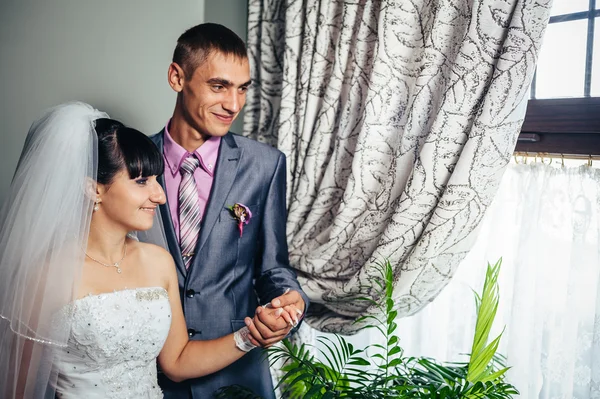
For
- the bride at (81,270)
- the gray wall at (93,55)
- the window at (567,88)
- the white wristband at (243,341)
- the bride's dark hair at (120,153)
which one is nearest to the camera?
the bride at (81,270)

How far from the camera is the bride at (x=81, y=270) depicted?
1512 millimetres

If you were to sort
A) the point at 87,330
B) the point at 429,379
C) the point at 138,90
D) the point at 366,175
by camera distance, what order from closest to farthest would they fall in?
the point at 87,330
the point at 429,379
the point at 366,175
the point at 138,90

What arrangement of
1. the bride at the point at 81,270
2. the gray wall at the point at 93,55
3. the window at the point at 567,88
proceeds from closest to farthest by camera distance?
1. the bride at the point at 81,270
2. the window at the point at 567,88
3. the gray wall at the point at 93,55

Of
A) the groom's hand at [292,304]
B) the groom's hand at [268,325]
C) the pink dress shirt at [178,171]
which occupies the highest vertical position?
Answer: the pink dress shirt at [178,171]

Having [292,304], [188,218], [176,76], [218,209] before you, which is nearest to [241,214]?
[218,209]

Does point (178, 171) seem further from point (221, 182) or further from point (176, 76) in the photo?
point (176, 76)

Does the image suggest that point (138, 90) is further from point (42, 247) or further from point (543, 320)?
point (543, 320)

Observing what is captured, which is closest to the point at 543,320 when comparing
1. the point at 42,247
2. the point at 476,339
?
the point at 476,339

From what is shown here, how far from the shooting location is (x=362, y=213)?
7.11 feet

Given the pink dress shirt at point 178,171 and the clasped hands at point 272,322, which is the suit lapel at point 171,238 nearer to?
the pink dress shirt at point 178,171

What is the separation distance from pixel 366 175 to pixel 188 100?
692 millimetres

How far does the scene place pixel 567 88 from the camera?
6.66ft

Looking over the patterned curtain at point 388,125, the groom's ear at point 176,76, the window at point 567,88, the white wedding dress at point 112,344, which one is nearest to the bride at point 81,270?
the white wedding dress at point 112,344

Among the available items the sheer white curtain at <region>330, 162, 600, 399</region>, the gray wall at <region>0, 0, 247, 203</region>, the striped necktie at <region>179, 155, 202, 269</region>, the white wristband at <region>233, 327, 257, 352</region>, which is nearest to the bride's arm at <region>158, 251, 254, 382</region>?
the white wristband at <region>233, 327, 257, 352</region>
